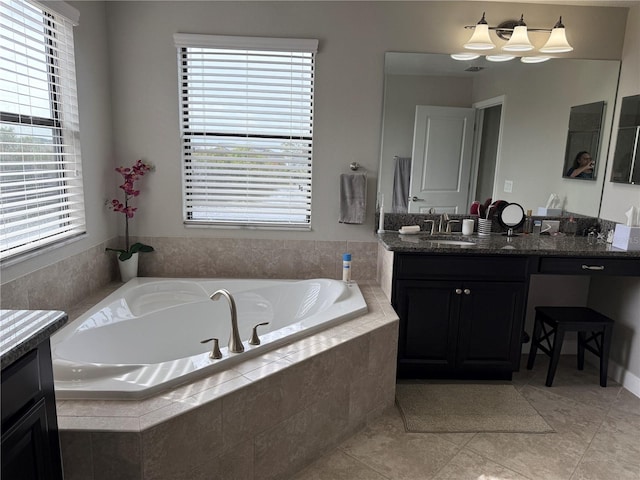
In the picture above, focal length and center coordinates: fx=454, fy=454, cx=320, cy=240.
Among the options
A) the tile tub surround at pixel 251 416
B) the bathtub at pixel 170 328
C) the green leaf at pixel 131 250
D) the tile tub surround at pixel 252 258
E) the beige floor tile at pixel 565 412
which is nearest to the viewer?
the tile tub surround at pixel 251 416

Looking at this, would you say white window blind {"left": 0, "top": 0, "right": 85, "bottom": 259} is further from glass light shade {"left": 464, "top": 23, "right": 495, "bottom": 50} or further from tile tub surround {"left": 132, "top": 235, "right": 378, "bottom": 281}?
glass light shade {"left": 464, "top": 23, "right": 495, "bottom": 50}

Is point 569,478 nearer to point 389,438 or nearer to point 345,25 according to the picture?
point 389,438

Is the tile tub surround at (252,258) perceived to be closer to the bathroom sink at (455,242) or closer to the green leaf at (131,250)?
the green leaf at (131,250)

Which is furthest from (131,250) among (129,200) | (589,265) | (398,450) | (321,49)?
(589,265)

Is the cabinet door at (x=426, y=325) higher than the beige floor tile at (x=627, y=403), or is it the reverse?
the cabinet door at (x=426, y=325)

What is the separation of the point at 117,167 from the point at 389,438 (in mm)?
2444

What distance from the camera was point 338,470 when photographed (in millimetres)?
2092

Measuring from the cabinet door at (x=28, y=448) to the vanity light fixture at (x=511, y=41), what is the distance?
2983 millimetres

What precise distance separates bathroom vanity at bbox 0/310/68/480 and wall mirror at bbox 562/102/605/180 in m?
3.28

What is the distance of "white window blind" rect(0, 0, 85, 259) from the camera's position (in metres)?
2.06

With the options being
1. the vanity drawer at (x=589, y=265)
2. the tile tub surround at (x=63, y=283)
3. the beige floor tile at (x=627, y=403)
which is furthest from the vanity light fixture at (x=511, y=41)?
the tile tub surround at (x=63, y=283)

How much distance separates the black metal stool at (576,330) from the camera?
284cm

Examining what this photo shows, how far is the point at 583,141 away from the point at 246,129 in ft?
7.78

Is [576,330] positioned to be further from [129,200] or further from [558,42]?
[129,200]
